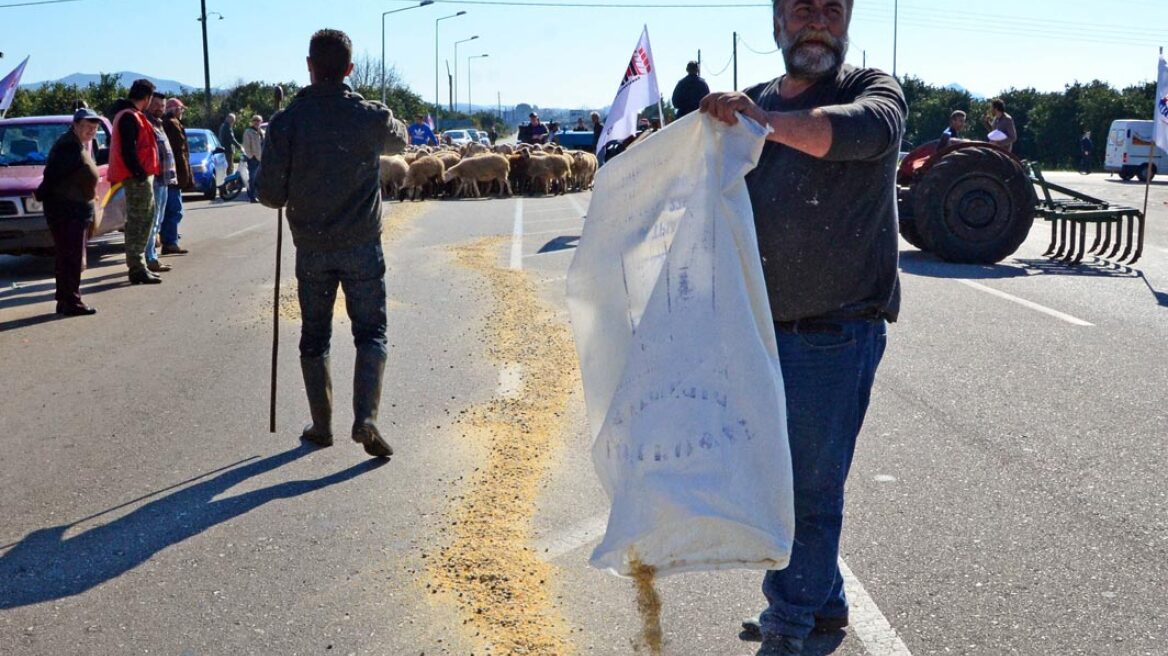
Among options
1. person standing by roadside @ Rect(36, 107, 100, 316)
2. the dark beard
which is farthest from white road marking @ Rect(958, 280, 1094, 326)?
person standing by roadside @ Rect(36, 107, 100, 316)

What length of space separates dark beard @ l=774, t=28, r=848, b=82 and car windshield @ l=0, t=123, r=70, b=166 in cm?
1382

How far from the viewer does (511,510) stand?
5.25m

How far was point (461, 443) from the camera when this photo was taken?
20.9 ft

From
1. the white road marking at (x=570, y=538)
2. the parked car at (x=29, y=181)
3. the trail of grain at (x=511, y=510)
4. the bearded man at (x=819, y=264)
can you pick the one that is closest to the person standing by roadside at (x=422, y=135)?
the parked car at (x=29, y=181)

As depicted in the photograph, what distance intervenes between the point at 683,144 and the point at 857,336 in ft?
2.46

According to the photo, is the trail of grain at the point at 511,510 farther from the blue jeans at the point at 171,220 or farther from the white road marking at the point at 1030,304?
the blue jeans at the point at 171,220

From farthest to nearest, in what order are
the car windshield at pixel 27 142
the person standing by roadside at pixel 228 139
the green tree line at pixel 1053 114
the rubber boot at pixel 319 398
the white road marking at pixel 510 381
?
1. the green tree line at pixel 1053 114
2. the person standing by roadside at pixel 228 139
3. the car windshield at pixel 27 142
4. the white road marking at pixel 510 381
5. the rubber boot at pixel 319 398

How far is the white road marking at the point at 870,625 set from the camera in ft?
12.6

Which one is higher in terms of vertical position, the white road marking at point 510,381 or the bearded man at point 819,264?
the bearded man at point 819,264

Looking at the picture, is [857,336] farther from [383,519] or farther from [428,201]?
[428,201]

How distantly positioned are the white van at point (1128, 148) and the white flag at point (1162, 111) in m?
29.0

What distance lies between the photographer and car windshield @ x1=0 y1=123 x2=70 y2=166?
1517 centimetres

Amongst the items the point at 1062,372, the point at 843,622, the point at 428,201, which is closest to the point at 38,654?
the point at 843,622

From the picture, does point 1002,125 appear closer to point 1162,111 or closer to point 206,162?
point 1162,111
